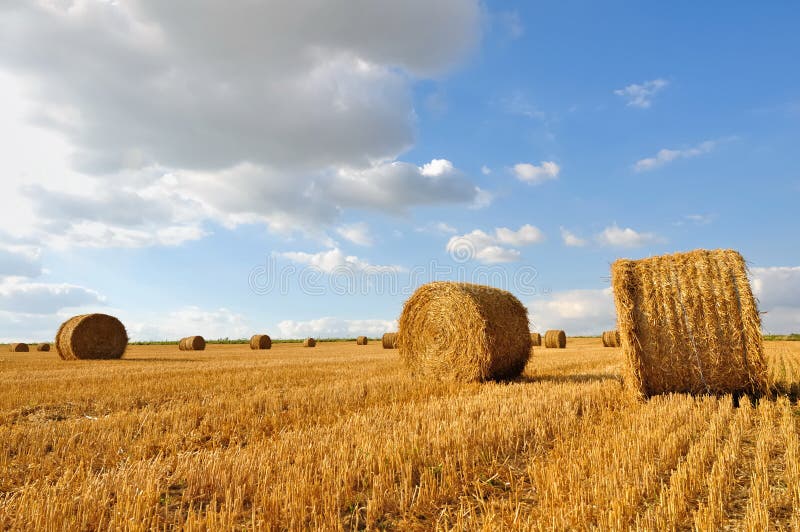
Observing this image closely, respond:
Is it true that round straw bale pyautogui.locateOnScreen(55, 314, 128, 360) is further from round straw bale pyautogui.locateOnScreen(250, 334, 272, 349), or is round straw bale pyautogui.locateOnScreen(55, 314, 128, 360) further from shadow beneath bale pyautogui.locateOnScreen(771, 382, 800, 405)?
shadow beneath bale pyautogui.locateOnScreen(771, 382, 800, 405)

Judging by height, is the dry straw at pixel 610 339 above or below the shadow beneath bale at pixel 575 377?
above

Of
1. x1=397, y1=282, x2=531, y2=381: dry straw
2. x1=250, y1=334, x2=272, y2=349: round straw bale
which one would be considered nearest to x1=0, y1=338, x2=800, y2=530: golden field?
x1=397, y1=282, x2=531, y2=381: dry straw

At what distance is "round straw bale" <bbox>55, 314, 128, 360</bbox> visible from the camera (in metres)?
19.8

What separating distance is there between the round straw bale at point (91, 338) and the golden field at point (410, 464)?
1471 cm

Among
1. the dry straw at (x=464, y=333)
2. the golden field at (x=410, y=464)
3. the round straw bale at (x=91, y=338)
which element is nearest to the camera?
the golden field at (x=410, y=464)

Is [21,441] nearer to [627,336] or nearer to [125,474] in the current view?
[125,474]

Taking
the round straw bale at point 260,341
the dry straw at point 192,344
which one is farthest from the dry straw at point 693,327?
the dry straw at point 192,344

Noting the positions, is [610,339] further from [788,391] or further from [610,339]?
[788,391]

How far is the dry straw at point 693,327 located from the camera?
711cm

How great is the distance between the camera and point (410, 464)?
3.76 m

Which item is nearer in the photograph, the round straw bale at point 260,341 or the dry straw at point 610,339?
the dry straw at point 610,339

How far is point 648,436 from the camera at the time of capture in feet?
14.7

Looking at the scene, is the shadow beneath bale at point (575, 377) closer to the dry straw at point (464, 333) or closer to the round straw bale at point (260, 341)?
the dry straw at point (464, 333)

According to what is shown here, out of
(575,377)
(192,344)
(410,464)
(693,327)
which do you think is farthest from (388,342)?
(410,464)
